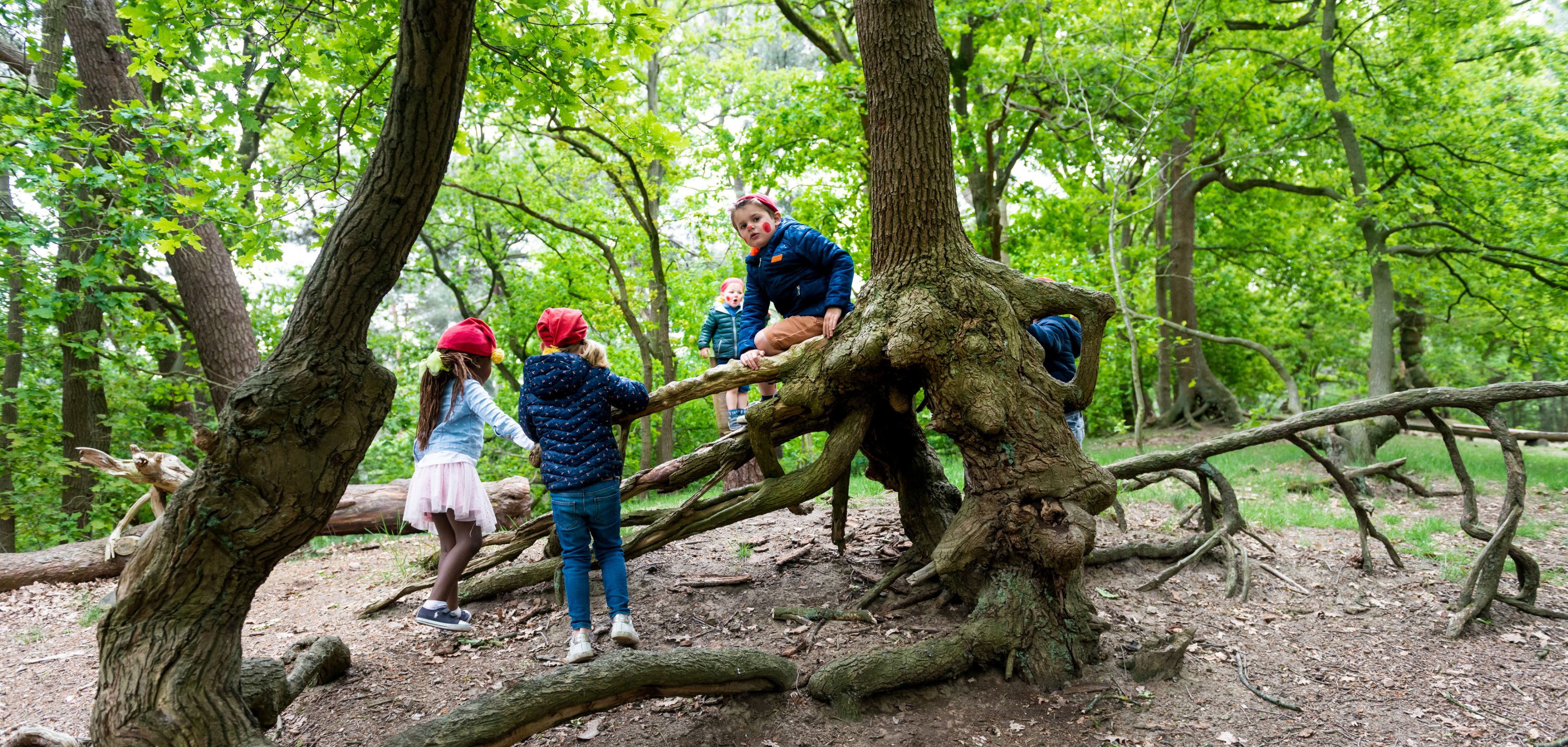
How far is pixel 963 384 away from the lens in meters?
3.69

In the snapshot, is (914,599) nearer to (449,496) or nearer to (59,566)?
(449,496)

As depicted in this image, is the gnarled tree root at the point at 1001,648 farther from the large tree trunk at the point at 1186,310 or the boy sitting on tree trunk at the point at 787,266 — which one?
the large tree trunk at the point at 1186,310

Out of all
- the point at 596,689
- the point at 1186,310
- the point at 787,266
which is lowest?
the point at 596,689

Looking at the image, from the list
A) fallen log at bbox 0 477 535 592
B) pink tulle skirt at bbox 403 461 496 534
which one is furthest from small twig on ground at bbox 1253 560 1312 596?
fallen log at bbox 0 477 535 592

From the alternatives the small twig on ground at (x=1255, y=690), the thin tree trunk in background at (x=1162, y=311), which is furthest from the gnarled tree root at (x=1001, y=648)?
the thin tree trunk in background at (x=1162, y=311)

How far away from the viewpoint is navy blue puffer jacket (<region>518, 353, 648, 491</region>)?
12.6 ft

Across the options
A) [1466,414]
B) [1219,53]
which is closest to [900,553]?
[1219,53]

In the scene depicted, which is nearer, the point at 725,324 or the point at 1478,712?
the point at 1478,712

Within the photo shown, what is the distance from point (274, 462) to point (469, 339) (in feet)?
6.50

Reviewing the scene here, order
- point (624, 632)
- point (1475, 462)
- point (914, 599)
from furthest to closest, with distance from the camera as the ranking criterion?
point (1475, 462) < point (914, 599) < point (624, 632)

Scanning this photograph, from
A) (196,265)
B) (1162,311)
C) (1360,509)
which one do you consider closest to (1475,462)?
(1162,311)

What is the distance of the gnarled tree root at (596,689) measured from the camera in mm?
2609

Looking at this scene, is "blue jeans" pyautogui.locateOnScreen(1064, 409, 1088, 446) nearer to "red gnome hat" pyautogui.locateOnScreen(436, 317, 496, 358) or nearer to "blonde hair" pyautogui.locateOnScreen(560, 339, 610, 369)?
"blonde hair" pyautogui.locateOnScreen(560, 339, 610, 369)

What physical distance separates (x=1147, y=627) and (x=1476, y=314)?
40.9 ft
